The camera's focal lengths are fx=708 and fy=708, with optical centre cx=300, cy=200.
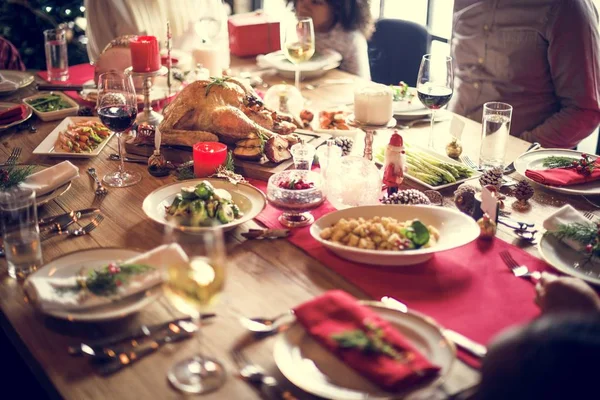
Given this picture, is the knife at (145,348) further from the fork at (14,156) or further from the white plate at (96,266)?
the fork at (14,156)

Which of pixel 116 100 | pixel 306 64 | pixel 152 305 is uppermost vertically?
pixel 116 100

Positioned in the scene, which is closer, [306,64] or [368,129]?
[368,129]

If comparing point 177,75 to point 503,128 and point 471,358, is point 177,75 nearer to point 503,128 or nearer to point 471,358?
point 503,128

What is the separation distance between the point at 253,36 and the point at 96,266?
200 centimetres

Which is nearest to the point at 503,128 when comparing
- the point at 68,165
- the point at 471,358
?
the point at 471,358

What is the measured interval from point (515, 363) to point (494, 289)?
0.57 m

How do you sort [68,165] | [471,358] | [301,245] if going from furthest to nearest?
[68,165], [301,245], [471,358]

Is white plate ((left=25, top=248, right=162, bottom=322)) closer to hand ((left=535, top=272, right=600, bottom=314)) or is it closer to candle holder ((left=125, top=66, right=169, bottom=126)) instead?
hand ((left=535, top=272, right=600, bottom=314))

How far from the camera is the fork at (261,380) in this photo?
1.14 meters

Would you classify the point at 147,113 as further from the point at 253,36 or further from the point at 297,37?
the point at 253,36

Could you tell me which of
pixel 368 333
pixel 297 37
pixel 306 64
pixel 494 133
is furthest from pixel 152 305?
pixel 306 64

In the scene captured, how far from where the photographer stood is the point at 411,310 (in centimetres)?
137

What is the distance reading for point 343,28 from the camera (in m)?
3.32

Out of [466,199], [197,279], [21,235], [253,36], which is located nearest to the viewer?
[197,279]
